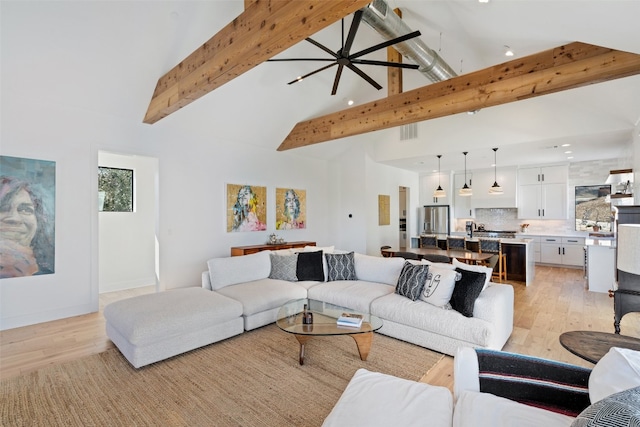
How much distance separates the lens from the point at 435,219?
9.09m

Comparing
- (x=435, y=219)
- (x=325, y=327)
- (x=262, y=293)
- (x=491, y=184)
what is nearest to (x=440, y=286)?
(x=325, y=327)

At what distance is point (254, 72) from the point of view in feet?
15.6

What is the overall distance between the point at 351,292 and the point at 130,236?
4.60 meters

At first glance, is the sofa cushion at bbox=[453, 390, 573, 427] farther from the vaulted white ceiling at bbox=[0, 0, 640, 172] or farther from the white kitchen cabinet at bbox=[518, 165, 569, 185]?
the white kitchen cabinet at bbox=[518, 165, 569, 185]

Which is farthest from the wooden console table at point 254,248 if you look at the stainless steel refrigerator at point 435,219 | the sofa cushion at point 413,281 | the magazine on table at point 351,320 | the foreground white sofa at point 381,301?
the stainless steel refrigerator at point 435,219

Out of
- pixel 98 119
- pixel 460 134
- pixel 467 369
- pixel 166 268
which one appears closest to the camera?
pixel 467 369

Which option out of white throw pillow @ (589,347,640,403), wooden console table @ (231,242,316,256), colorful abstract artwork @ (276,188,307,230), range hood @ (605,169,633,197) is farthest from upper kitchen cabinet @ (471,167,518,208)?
white throw pillow @ (589,347,640,403)

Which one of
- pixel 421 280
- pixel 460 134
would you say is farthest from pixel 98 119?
pixel 460 134

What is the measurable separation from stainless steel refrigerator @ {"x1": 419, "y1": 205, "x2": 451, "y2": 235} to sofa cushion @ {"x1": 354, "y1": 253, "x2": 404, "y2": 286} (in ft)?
17.6

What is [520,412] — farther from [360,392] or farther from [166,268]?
[166,268]

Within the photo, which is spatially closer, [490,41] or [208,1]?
[208,1]

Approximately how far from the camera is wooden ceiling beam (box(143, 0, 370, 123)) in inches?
88.1

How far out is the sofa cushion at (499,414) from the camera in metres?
1.30

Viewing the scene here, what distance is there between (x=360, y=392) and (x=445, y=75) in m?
4.46
